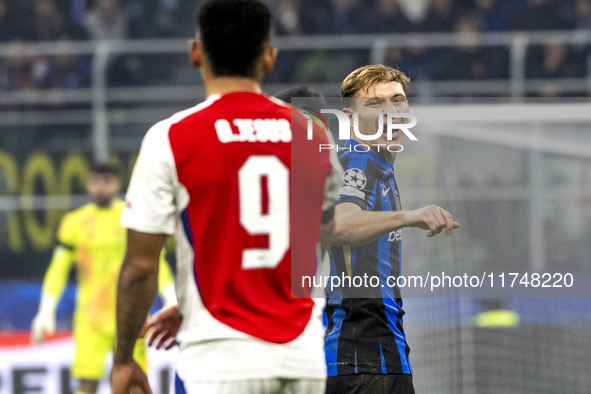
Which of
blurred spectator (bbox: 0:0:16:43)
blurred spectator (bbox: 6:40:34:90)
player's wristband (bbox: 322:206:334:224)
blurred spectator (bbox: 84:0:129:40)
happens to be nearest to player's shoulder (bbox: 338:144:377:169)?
player's wristband (bbox: 322:206:334:224)

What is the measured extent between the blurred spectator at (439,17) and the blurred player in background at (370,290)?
27.5 feet

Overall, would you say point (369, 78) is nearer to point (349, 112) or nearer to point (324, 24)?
point (349, 112)

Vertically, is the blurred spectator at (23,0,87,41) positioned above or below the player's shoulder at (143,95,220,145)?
above

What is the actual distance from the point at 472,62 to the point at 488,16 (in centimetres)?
224

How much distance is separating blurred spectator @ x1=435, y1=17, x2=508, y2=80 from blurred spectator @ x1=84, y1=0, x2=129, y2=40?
4.20 metres

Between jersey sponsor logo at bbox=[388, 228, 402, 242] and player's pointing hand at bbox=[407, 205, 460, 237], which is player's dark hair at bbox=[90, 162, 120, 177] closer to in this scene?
jersey sponsor logo at bbox=[388, 228, 402, 242]

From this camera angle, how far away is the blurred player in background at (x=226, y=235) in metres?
2.26

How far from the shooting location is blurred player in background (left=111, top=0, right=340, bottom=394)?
2.26m

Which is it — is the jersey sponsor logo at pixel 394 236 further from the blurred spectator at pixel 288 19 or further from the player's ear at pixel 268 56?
the blurred spectator at pixel 288 19

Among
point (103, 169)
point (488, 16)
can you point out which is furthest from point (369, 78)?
point (488, 16)

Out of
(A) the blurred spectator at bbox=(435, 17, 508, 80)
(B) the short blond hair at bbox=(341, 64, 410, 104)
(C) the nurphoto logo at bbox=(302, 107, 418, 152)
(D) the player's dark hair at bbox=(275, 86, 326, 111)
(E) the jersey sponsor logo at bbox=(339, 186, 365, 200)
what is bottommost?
Answer: (E) the jersey sponsor logo at bbox=(339, 186, 365, 200)

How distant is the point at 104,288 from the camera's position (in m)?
7.62

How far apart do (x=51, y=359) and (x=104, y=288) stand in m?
0.93

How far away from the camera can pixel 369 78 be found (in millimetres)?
3283
